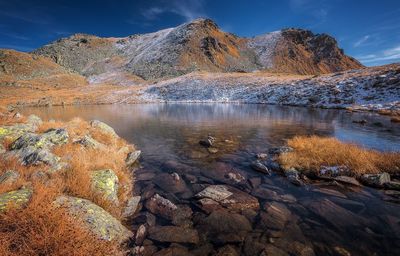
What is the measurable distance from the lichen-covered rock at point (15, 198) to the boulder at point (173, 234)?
3.23 meters

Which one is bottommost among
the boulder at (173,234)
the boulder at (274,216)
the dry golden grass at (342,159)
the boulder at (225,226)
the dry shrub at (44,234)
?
the boulder at (173,234)

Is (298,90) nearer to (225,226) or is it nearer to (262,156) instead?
(262,156)

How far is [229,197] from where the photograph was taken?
9008 mm

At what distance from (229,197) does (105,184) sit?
4426 mm

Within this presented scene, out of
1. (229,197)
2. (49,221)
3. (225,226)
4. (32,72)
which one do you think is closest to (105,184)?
(49,221)

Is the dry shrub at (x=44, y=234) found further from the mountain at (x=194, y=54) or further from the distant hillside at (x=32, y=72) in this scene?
the distant hillside at (x=32, y=72)

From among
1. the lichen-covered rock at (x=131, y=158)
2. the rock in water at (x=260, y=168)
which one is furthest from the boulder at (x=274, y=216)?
the lichen-covered rock at (x=131, y=158)

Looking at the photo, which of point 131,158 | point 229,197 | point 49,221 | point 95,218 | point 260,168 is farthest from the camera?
point 131,158

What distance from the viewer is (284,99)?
54594 millimetres

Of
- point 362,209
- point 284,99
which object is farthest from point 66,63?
point 362,209

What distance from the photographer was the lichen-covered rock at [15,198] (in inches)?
205

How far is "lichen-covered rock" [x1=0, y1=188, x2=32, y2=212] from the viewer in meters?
5.20

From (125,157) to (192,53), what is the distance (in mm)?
130236

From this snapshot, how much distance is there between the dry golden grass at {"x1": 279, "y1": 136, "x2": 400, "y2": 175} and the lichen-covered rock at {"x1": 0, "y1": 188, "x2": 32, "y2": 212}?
1016cm
